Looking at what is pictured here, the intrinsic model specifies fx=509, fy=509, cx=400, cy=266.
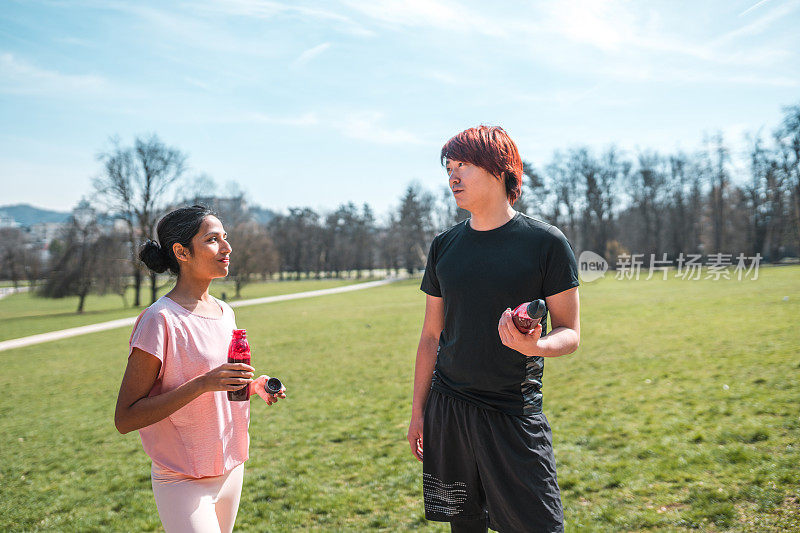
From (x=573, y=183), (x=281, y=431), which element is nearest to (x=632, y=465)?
(x=281, y=431)

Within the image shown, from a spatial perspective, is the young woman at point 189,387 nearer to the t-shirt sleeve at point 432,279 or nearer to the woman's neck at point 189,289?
the woman's neck at point 189,289

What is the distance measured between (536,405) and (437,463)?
536 millimetres

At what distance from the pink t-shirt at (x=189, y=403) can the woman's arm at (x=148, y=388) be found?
6cm

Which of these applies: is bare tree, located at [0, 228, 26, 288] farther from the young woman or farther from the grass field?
the young woman

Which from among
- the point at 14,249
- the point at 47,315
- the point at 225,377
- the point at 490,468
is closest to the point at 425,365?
the point at 490,468

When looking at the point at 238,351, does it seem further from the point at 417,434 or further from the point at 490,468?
the point at 490,468

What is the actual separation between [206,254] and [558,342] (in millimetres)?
1514

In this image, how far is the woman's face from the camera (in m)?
2.21

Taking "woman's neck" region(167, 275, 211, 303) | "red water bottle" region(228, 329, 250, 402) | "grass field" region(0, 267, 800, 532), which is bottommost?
"grass field" region(0, 267, 800, 532)

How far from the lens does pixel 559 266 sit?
212 centimetres

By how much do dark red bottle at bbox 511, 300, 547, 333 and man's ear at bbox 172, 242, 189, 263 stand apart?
4.61ft

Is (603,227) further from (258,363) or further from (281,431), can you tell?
(281,431)

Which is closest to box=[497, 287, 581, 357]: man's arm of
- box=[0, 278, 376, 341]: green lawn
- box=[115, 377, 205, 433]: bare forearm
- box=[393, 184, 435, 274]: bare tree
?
box=[115, 377, 205, 433]: bare forearm

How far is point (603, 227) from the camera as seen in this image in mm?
51500
